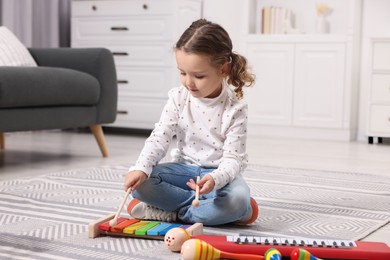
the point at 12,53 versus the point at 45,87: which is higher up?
the point at 12,53

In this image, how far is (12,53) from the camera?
312 cm

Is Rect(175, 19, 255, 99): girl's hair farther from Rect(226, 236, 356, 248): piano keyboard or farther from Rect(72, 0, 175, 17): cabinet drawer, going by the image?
Rect(72, 0, 175, 17): cabinet drawer

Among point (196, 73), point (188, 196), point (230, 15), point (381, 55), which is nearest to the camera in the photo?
point (196, 73)

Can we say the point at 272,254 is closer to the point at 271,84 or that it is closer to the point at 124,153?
the point at 124,153

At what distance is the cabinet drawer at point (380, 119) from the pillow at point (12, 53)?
7.08ft

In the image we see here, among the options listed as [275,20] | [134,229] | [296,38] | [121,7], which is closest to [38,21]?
[121,7]

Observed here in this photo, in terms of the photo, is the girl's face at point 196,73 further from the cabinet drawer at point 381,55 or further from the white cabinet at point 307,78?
the white cabinet at point 307,78

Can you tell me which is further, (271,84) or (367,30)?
(271,84)

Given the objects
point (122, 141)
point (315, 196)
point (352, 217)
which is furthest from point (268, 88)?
point (352, 217)

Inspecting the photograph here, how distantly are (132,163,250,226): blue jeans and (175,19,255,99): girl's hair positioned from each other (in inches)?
10.0

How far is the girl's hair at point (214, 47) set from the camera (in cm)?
158

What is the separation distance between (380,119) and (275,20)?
3.46 feet

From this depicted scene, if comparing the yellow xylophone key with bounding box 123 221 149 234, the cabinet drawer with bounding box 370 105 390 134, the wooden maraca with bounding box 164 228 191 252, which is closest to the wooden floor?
the cabinet drawer with bounding box 370 105 390 134

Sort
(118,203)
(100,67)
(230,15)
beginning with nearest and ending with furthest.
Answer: (118,203) < (100,67) < (230,15)
